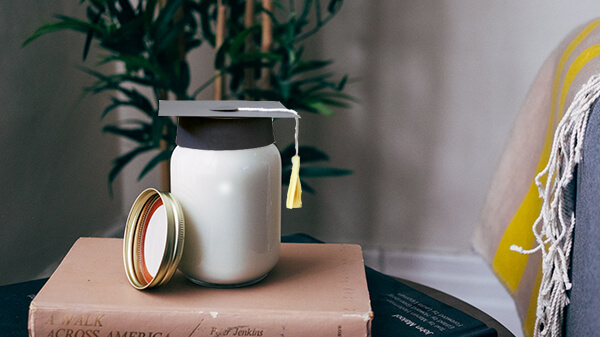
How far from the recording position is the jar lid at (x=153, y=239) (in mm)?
553

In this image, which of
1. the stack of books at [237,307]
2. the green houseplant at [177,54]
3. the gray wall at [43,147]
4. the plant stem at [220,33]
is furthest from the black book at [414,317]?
the gray wall at [43,147]

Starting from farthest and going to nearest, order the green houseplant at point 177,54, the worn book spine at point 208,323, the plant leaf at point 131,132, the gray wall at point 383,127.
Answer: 1. the gray wall at point 383,127
2. the plant leaf at point 131,132
3. the green houseplant at point 177,54
4. the worn book spine at point 208,323

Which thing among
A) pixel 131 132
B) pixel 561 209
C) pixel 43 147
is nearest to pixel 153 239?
pixel 561 209

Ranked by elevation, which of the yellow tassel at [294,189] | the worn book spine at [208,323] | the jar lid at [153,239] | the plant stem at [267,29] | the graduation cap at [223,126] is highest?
the plant stem at [267,29]

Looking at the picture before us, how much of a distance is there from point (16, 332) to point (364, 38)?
1.14 meters

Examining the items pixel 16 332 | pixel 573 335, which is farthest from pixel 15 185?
pixel 573 335

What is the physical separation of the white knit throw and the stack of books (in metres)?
0.08

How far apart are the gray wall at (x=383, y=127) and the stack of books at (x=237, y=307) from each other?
74 centimetres

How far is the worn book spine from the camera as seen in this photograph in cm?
53

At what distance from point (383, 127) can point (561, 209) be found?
958mm

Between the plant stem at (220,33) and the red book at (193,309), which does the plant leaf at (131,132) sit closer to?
the plant stem at (220,33)

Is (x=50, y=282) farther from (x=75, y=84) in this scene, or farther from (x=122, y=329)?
(x=75, y=84)

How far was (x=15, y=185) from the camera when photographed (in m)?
1.19

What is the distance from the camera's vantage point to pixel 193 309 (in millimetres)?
534
